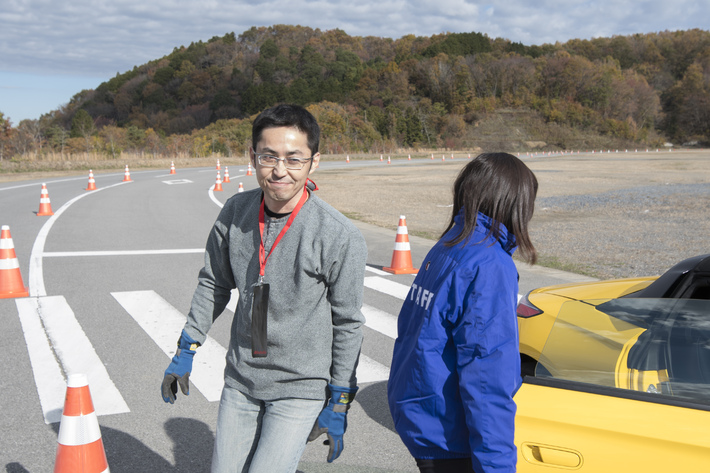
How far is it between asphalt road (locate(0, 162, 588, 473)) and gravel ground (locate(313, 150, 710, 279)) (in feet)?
4.90

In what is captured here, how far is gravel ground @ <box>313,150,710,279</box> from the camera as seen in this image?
10367 mm

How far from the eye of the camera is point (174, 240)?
12.2m

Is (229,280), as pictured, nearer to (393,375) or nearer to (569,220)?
(393,375)

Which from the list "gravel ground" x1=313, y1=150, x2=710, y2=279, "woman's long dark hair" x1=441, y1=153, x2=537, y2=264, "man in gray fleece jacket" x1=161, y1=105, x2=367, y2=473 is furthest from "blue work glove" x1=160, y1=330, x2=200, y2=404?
"gravel ground" x1=313, y1=150, x2=710, y2=279

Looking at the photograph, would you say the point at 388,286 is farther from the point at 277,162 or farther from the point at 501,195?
the point at 501,195

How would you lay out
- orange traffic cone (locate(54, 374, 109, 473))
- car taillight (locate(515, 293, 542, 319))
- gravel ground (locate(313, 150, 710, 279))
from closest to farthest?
1. orange traffic cone (locate(54, 374, 109, 473))
2. car taillight (locate(515, 293, 542, 319))
3. gravel ground (locate(313, 150, 710, 279))

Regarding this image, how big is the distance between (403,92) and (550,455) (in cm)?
11152

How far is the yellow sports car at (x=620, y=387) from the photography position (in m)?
2.23

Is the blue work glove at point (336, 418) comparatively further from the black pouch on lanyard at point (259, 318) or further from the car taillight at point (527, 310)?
the car taillight at point (527, 310)

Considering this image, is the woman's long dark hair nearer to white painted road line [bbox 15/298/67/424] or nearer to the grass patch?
white painted road line [bbox 15/298/67/424]

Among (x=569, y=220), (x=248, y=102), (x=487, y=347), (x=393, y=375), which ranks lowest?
(x=569, y=220)

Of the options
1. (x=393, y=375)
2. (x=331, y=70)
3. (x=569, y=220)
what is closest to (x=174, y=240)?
(x=569, y=220)

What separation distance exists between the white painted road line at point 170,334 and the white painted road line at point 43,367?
0.84 metres

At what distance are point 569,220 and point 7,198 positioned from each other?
16341 mm
